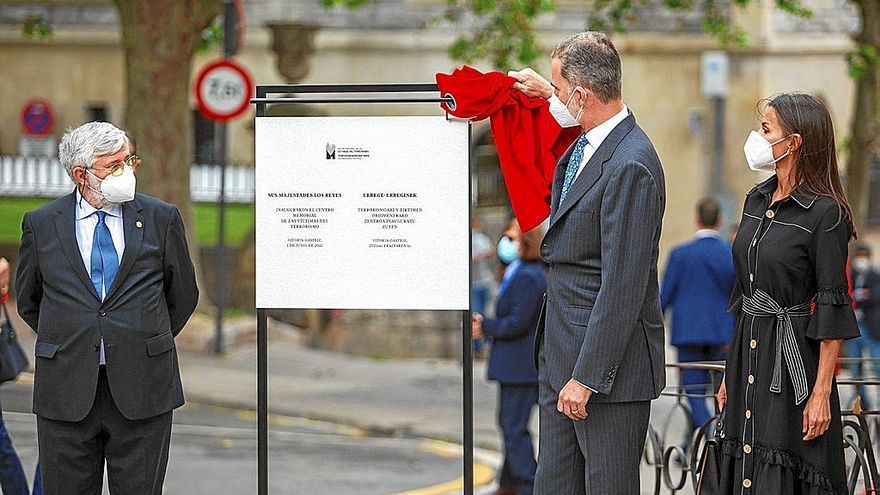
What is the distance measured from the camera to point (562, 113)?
5.36 m

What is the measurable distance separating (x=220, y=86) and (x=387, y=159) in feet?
32.3

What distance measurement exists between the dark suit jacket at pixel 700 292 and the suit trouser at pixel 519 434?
6.12 feet

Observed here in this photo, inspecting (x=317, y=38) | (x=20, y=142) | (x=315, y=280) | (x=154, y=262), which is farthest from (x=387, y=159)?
(x=20, y=142)

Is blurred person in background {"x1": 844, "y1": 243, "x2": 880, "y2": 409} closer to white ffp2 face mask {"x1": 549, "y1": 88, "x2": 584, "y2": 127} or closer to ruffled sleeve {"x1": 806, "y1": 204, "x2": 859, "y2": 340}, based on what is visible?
ruffled sleeve {"x1": 806, "y1": 204, "x2": 859, "y2": 340}

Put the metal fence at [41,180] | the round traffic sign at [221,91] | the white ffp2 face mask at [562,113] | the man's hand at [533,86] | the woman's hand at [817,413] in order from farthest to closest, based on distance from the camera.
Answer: the metal fence at [41,180] → the round traffic sign at [221,91] → the man's hand at [533,86] → the white ffp2 face mask at [562,113] → the woman's hand at [817,413]

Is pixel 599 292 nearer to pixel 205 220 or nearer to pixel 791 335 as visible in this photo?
pixel 791 335

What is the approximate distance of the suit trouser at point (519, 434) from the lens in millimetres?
8836

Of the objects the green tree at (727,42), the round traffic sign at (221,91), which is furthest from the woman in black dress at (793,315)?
the round traffic sign at (221,91)

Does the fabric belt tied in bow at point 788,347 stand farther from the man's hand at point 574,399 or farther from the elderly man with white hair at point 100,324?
the elderly man with white hair at point 100,324

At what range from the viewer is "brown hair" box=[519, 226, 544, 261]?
8703 millimetres

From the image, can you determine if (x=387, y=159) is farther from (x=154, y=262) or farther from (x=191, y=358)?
(x=191, y=358)

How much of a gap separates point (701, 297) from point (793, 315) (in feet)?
16.8

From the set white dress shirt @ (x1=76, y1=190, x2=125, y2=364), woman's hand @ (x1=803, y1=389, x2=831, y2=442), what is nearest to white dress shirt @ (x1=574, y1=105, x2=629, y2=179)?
woman's hand @ (x1=803, y1=389, x2=831, y2=442)

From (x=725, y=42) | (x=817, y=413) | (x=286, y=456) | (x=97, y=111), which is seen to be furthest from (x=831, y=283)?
(x=97, y=111)
